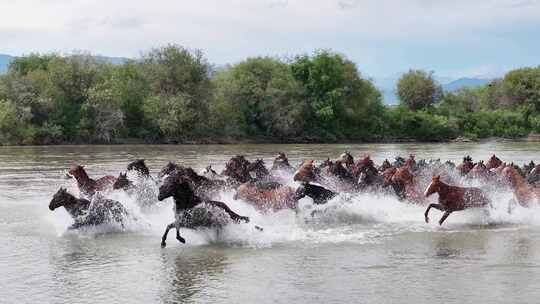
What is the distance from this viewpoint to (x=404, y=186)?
15367 mm

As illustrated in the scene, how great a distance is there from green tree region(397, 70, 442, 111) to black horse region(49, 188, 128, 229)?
95.6 meters

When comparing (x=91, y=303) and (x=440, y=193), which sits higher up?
(x=440, y=193)

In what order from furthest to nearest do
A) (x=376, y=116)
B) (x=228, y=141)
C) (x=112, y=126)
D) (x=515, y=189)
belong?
1. (x=376, y=116)
2. (x=228, y=141)
3. (x=112, y=126)
4. (x=515, y=189)

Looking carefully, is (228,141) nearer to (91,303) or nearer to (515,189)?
(515,189)

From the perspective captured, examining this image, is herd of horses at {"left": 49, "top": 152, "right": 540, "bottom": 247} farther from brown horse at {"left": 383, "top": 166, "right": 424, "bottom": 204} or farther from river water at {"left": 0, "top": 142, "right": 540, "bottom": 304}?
river water at {"left": 0, "top": 142, "right": 540, "bottom": 304}

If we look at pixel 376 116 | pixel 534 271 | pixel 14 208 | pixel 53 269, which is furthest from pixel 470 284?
pixel 376 116

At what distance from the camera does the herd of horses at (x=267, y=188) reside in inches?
447

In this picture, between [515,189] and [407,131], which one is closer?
[515,189]

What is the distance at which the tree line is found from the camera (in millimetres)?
61031

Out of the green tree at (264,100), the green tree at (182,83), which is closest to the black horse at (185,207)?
the green tree at (182,83)

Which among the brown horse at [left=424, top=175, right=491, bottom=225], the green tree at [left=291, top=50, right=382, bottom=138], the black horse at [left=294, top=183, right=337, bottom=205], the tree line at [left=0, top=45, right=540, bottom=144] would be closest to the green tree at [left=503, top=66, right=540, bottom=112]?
the tree line at [left=0, top=45, right=540, bottom=144]

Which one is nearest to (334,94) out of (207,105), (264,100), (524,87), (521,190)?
(264,100)

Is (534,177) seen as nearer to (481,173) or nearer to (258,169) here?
(481,173)

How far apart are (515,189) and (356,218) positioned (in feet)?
10.7
